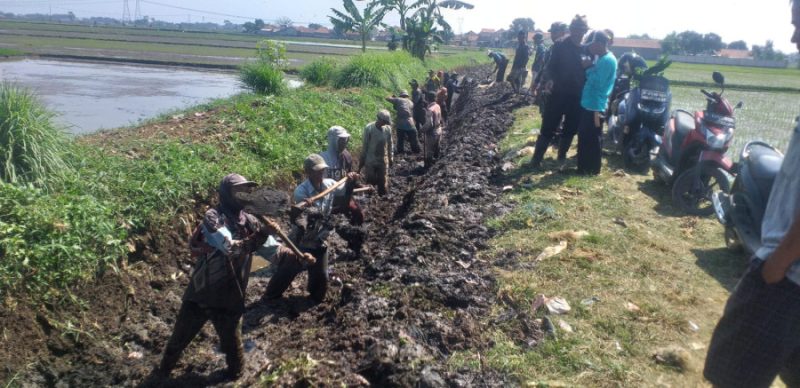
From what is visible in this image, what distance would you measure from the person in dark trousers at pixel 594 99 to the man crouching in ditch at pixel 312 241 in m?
4.13

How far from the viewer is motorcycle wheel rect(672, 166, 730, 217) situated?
22.0ft

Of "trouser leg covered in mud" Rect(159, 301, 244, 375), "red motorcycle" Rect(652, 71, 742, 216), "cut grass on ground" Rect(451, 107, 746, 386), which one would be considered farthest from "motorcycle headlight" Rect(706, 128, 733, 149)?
"trouser leg covered in mud" Rect(159, 301, 244, 375)

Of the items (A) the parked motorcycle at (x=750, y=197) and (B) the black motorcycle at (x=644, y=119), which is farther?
(B) the black motorcycle at (x=644, y=119)

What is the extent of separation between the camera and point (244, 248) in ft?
13.5

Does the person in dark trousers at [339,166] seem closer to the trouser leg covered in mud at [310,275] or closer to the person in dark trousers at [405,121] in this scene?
the trouser leg covered in mud at [310,275]

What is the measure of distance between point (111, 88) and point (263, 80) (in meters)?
10.6

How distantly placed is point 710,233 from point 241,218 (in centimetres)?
501

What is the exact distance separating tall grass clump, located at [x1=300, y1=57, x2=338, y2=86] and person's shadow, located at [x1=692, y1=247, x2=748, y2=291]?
1385 centimetres

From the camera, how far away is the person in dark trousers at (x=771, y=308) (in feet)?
6.64

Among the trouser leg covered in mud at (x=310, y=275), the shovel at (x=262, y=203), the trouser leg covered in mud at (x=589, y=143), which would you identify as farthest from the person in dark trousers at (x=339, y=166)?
the trouser leg covered in mud at (x=589, y=143)

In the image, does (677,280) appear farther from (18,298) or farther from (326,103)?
(326,103)

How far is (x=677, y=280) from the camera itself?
4984 millimetres

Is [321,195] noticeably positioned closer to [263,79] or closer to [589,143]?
[589,143]

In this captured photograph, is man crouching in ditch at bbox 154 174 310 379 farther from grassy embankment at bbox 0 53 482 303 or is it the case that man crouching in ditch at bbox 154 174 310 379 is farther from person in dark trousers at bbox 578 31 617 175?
person in dark trousers at bbox 578 31 617 175
